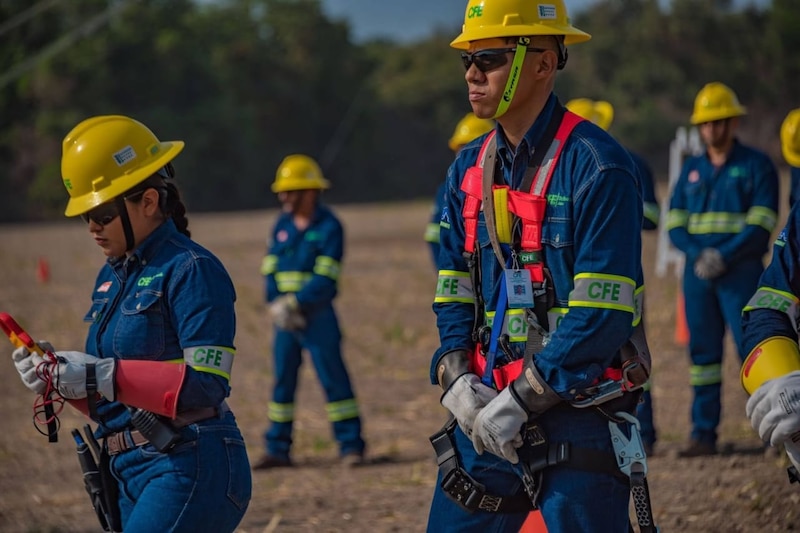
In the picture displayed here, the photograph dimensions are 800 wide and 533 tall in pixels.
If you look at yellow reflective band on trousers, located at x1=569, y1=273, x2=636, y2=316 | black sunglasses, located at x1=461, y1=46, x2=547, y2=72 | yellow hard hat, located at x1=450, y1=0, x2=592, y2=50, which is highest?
yellow hard hat, located at x1=450, y1=0, x2=592, y2=50

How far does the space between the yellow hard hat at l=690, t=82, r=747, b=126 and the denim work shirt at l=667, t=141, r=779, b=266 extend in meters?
0.24

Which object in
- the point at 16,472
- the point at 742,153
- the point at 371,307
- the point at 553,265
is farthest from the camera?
the point at 371,307

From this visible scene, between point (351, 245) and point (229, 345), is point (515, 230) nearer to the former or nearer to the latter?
point (229, 345)

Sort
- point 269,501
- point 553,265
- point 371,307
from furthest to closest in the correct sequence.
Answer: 1. point 371,307
2. point 269,501
3. point 553,265

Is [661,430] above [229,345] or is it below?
below

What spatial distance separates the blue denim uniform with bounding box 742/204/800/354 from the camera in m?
3.80

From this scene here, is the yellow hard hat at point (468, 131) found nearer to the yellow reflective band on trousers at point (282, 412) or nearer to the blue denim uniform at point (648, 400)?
the blue denim uniform at point (648, 400)

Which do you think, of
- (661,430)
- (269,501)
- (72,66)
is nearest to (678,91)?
(72,66)

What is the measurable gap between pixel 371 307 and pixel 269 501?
10.3 meters

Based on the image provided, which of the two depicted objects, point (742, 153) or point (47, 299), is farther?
point (47, 299)

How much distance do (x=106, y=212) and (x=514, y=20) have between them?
4.98 ft

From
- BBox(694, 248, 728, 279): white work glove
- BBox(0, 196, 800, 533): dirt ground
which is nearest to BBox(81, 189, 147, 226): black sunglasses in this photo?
BBox(0, 196, 800, 533): dirt ground

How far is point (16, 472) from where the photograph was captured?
9328 millimetres

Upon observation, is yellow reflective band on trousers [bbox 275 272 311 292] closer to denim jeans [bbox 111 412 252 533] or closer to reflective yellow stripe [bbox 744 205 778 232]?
reflective yellow stripe [bbox 744 205 778 232]
